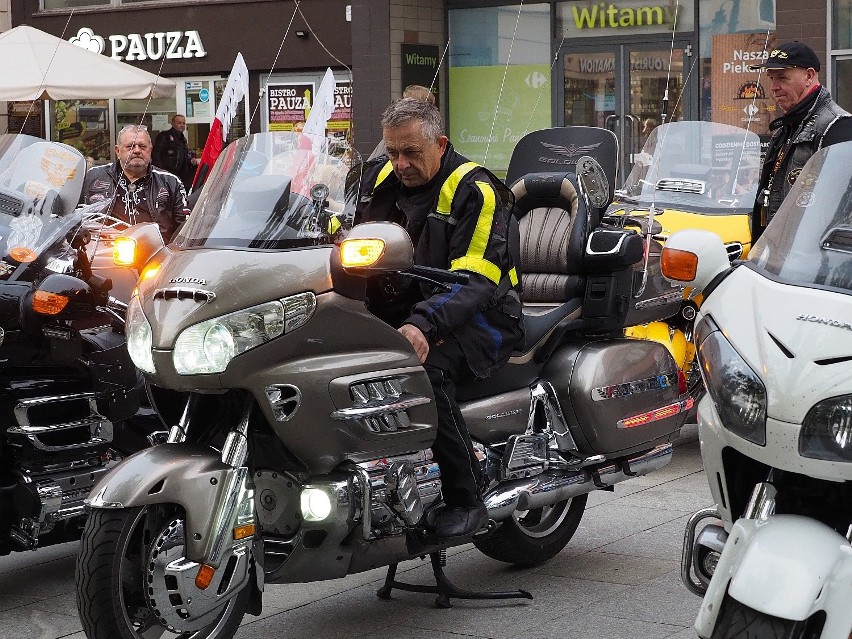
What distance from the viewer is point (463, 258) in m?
4.88

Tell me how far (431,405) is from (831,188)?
156cm

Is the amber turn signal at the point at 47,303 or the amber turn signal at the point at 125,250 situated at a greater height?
the amber turn signal at the point at 125,250

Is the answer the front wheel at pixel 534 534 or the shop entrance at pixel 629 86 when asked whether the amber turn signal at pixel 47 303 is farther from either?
the shop entrance at pixel 629 86

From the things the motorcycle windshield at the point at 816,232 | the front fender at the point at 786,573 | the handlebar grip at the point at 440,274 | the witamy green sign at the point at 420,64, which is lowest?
the front fender at the point at 786,573

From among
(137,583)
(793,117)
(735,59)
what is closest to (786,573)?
(137,583)

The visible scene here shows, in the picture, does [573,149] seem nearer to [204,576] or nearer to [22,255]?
[22,255]

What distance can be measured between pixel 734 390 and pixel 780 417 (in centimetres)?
15

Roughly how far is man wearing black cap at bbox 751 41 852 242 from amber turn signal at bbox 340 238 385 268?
312cm

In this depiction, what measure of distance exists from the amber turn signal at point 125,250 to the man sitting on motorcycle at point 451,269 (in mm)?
798

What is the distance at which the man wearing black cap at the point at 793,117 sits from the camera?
6.81m

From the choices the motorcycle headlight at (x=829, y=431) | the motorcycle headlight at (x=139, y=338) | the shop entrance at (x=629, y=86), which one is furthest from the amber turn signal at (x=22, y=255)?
the shop entrance at (x=629, y=86)

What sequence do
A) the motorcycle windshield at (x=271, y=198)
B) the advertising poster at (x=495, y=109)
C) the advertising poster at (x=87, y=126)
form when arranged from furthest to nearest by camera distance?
the advertising poster at (x=87, y=126), the advertising poster at (x=495, y=109), the motorcycle windshield at (x=271, y=198)

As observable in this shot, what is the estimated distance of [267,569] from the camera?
14.1 ft

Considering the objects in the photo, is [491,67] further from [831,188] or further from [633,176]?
[831,188]
